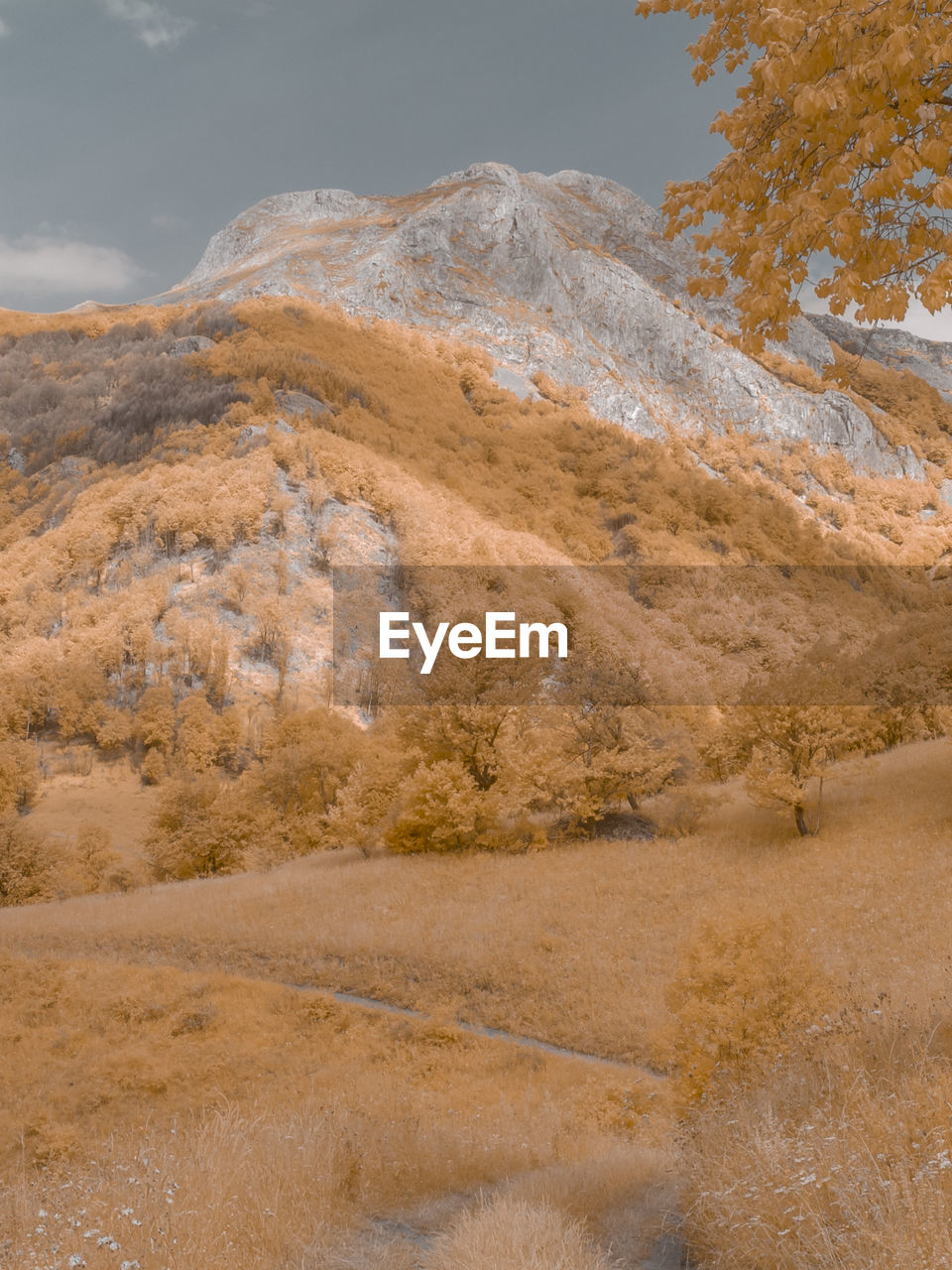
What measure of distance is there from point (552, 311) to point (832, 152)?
453ft

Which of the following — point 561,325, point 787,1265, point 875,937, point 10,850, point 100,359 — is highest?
point 561,325

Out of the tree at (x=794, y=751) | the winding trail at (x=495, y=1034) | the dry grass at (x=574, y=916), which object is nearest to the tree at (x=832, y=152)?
the dry grass at (x=574, y=916)

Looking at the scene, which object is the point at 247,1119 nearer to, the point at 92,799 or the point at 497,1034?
the point at 497,1034

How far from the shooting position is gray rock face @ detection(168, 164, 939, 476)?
12688cm

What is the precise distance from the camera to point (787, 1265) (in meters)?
3.14

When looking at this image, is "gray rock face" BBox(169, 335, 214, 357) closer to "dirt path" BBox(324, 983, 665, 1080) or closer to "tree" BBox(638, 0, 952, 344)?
"dirt path" BBox(324, 983, 665, 1080)

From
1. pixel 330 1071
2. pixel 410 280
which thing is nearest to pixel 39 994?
pixel 330 1071

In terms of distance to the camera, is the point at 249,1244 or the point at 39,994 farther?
the point at 39,994

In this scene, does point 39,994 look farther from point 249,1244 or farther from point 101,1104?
point 249,1244

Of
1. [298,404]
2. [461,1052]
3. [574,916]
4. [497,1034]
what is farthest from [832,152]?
[298,404]

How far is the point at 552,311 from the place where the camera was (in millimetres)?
132000

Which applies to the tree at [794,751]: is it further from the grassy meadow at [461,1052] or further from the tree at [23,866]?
the tree at [23,866]

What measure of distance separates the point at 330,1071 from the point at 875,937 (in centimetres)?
1245

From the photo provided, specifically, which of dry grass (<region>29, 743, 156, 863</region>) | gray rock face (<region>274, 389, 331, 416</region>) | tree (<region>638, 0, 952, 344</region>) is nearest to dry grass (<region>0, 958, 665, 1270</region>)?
tree (<region>638, 0, 952, 344</region>)
